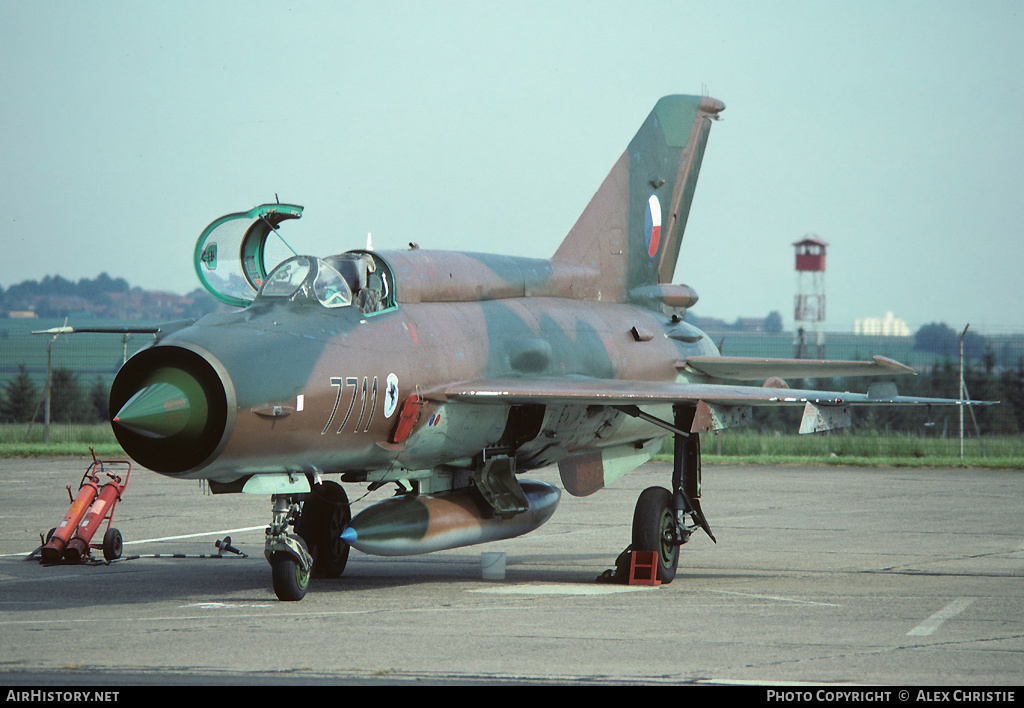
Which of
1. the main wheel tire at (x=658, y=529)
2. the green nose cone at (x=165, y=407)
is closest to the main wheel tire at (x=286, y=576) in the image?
the green nose cone at (x=165, y=407)

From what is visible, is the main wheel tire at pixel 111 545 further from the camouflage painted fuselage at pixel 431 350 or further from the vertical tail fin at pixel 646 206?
the vertical tail fin at pixel 646 206

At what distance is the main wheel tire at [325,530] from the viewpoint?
12602mm

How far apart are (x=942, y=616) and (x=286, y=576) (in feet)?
17.8

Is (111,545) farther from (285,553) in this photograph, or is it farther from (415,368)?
(415,368)

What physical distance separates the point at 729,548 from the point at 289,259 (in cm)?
720

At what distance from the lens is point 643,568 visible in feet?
40.1

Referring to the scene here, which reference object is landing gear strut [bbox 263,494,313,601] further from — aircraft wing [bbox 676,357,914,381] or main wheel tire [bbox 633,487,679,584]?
aircraft wing [bbox 676,357,914,381]

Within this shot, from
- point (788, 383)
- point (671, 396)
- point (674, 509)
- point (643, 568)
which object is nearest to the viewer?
point (671, 396)

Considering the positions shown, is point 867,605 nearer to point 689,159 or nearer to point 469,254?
point 469,254

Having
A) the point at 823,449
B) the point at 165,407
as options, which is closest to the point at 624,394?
the point at 165,407

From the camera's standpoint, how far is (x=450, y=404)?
37.6 feet

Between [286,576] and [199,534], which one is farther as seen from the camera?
[199,534]

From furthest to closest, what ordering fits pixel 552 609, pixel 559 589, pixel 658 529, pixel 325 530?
1. pixel 325 530
2. pixel 658 529
3. pixel 559 589
4. pixel 552 609

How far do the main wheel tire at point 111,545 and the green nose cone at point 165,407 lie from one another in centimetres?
478
